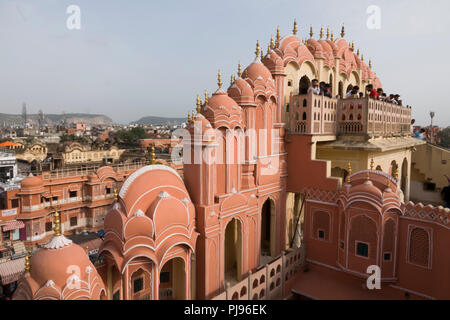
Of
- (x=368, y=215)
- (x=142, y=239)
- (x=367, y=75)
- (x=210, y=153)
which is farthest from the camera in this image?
(x=367, y=75)

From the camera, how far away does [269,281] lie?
10695 mm

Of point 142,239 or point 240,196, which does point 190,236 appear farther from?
point 240,196

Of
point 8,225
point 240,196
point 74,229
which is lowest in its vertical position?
point 74,229

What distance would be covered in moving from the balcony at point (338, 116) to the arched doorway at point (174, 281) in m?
7.76

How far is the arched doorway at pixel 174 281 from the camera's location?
9.01m

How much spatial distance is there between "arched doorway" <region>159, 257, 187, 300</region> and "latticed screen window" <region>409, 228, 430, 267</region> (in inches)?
318

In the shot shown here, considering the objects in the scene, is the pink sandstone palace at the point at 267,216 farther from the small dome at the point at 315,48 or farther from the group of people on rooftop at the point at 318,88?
the group of people on rooftop at the point at 318,88

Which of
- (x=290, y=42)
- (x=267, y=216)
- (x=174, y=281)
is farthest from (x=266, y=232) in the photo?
(x=290, y=42)

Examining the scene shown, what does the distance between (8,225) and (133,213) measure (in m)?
18.9

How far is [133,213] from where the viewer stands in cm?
808

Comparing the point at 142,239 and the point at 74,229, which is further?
the point at 74,229

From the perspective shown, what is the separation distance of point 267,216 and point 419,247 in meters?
6.50

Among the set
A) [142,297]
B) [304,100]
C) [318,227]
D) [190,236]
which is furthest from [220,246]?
[304,100]

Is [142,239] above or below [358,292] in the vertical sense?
above
